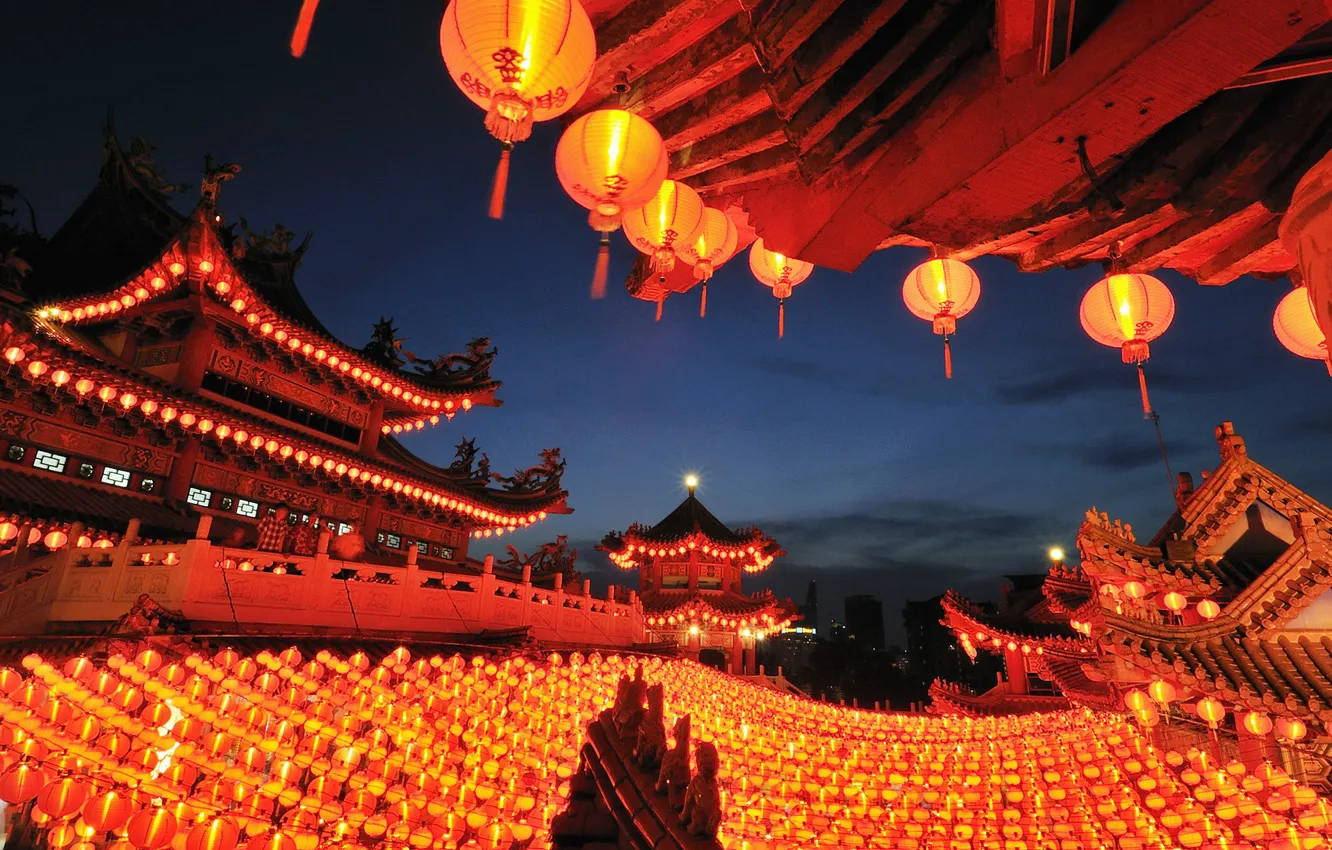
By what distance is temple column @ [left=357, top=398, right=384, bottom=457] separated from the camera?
15172 millimetres

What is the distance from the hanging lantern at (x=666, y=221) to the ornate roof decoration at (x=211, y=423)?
9.14m

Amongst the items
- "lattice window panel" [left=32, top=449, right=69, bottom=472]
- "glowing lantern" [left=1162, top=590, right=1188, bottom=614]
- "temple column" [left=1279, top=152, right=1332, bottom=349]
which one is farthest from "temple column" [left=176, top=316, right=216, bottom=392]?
"glowing lantern" [left=1162, top=590, right=1188, bottom=614]

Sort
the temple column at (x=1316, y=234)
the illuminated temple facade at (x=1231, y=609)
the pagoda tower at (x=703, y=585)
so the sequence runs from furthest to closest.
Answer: the pagoda tower at (x=703, y=585) < the illuminated temple facade at (x=1231, y=609) < the temple column at (x=1316, y=234)

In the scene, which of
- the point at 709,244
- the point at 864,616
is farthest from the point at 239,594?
the point at 864,616

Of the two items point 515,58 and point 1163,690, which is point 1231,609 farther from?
point 515,58

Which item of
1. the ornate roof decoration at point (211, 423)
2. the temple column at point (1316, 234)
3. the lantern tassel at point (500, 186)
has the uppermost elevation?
the ornate roof decoration at point (211, 423)

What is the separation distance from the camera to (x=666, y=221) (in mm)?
3941

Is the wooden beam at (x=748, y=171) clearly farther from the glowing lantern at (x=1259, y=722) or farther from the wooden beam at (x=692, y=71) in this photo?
the glowing lantern at (x=1259, y=722)

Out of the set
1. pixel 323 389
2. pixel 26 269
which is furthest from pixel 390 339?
pixel 26 269

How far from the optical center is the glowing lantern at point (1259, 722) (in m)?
5.82

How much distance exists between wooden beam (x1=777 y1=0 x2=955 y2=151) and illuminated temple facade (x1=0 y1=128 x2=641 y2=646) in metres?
7.69

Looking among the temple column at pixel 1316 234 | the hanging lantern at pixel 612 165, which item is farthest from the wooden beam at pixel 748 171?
the temple column at pixel 1316 234

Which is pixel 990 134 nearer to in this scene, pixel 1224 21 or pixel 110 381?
pixel 1224 21

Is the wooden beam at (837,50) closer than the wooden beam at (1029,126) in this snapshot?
No
